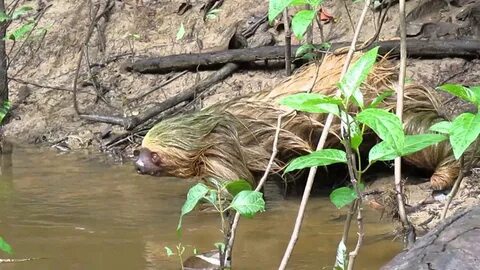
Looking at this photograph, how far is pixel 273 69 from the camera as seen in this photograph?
6.93 meters

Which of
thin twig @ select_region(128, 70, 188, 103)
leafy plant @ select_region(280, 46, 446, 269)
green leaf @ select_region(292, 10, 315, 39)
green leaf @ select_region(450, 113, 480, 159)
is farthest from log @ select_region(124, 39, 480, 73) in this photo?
green leaf @ select_region(450, 113, 480, 159)

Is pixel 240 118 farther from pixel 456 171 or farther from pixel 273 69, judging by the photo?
pixel 273 69

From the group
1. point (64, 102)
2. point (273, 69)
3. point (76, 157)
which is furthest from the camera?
point (64, 102)

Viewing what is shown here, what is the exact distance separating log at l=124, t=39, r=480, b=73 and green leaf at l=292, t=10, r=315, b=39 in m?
2.76

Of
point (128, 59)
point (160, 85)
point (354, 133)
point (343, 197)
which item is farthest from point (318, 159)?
point (128, 59)

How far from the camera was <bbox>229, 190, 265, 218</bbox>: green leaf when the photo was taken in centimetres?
289

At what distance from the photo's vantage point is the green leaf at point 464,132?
198 centimetres

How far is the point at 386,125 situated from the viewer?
1968 millimetres

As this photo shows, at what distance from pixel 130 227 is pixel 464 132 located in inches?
101

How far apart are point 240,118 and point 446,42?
2139 millimetres

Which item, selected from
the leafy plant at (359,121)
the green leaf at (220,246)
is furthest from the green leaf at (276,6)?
the green leaf at (220,246)

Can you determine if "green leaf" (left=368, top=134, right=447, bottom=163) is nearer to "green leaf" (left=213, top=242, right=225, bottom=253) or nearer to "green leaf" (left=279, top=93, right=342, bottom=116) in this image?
"green leaf" (left=279, top=93, right=342, bottom=116)

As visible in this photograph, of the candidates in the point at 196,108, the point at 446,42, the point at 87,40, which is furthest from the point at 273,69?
the point at 87,40

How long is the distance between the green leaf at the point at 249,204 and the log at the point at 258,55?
2656 mm
